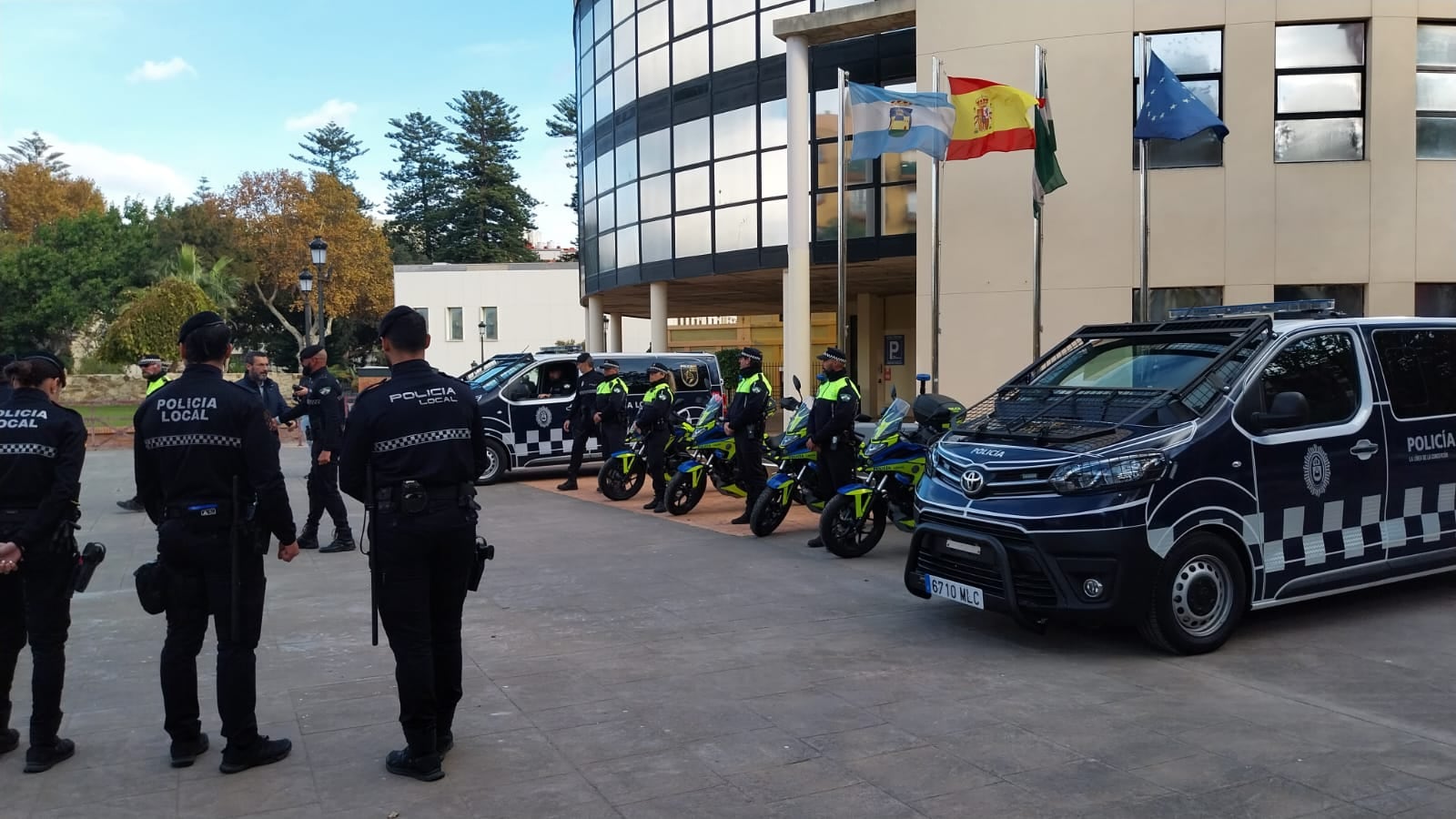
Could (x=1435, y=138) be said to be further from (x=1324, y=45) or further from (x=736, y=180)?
(x=736, y=180)

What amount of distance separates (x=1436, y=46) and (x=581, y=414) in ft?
40.0

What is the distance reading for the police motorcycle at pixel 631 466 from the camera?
13.4 m


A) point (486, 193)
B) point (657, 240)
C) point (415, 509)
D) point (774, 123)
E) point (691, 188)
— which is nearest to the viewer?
point (415, 509)

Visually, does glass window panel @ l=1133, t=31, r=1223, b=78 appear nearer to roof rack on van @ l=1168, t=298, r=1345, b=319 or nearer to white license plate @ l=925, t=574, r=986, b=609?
roof rack on van @ l=1168, t=298, r=1345, b=319

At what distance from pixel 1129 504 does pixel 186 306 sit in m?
36.0

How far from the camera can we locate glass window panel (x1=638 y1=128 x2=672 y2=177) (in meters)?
22.2

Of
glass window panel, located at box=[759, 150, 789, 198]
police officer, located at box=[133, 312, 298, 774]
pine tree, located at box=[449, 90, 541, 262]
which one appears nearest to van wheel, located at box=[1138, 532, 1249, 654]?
police officer, located at box=[133, 312, 298, 774]

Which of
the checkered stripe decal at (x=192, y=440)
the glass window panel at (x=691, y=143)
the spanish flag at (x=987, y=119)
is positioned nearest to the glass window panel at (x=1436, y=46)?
the spanish flag at (x=987, y=119)

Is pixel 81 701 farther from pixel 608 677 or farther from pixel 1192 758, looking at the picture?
pixel 1192 758

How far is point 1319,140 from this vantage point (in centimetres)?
1425

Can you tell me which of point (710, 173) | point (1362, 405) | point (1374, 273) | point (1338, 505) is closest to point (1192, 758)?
point (1338, 505)

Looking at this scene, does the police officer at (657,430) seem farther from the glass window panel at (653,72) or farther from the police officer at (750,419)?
the glass window panel at (653,72)

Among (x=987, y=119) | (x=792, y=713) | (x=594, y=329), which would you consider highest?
(x=987, y=119)

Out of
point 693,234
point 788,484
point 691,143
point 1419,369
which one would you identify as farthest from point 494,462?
point 1419,369
